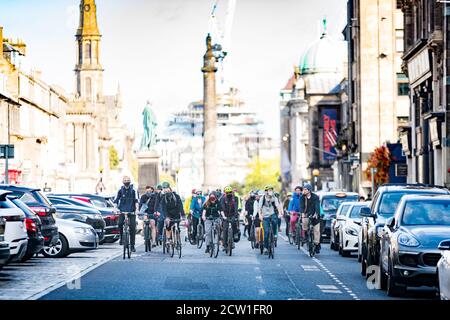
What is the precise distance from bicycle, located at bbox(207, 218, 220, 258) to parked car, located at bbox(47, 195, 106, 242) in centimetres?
330

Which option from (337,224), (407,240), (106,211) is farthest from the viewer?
(106,211)

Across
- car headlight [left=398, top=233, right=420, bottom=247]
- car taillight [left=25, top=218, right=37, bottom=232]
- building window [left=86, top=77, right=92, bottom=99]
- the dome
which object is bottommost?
car headlight [left=398, top=233, right=420, bottom=247]

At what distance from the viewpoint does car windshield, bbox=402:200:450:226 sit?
67.6 ft

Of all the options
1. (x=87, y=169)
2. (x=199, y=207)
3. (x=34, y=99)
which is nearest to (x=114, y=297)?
(x=199, y=207)

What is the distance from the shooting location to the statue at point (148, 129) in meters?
114

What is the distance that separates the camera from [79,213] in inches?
1463

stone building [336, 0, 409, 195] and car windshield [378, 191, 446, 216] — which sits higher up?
stone building [336, 0, 409, 195]

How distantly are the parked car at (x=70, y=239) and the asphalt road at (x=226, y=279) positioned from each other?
1211 millimetres

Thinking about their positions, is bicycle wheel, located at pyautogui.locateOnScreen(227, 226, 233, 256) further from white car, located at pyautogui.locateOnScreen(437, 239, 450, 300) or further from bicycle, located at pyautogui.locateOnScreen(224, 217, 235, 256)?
white car, located at pyautogui.locateOnScreen(437, 239, 450, 300)

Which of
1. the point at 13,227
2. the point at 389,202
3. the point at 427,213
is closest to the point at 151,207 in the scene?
the point at 389,202

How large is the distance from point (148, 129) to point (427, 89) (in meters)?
57.0

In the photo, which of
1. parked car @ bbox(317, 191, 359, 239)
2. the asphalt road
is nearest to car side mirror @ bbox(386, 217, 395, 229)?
the asphalt road

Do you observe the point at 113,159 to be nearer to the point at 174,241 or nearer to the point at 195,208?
the point at 195,208

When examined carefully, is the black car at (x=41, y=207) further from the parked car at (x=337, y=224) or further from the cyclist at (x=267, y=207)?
the parked car at (x=337, y=224)
